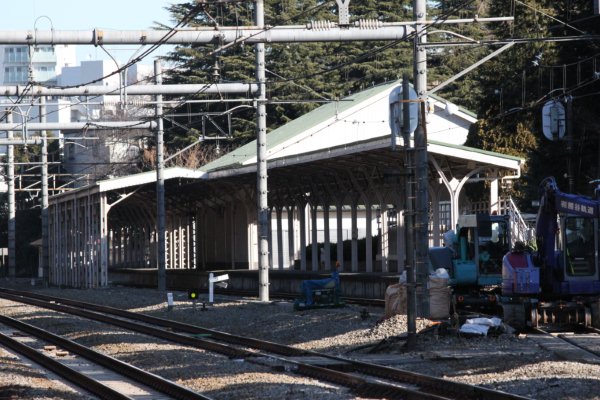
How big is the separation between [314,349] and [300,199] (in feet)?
82.4

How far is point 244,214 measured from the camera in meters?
51.5

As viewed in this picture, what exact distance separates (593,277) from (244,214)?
29.8m

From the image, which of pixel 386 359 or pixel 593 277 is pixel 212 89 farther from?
pixel 386 359

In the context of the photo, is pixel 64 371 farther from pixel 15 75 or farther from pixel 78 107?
pixel 15 75

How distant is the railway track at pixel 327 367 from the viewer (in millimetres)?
13695

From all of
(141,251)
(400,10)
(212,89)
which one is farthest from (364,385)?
(400,10)

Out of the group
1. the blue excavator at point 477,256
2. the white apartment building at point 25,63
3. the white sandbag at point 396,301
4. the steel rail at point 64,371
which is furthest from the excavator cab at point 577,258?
the white apartment building at point 25,63

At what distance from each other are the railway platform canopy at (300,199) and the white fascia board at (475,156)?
3 centimetres

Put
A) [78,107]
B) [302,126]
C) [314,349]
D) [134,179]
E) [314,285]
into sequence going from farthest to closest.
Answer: [78,107] → [302,126] → [134,179] → [314,285] → [314,349]

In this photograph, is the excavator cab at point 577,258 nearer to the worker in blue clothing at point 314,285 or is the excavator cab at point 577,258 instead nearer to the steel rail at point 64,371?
the worker in blue clothing at point 314,285

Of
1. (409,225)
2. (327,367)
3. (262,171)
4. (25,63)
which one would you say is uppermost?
(25,63)

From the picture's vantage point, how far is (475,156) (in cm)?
3262

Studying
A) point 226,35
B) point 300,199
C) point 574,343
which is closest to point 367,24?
point 226,35

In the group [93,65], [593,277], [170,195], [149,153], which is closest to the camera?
[593,277]
